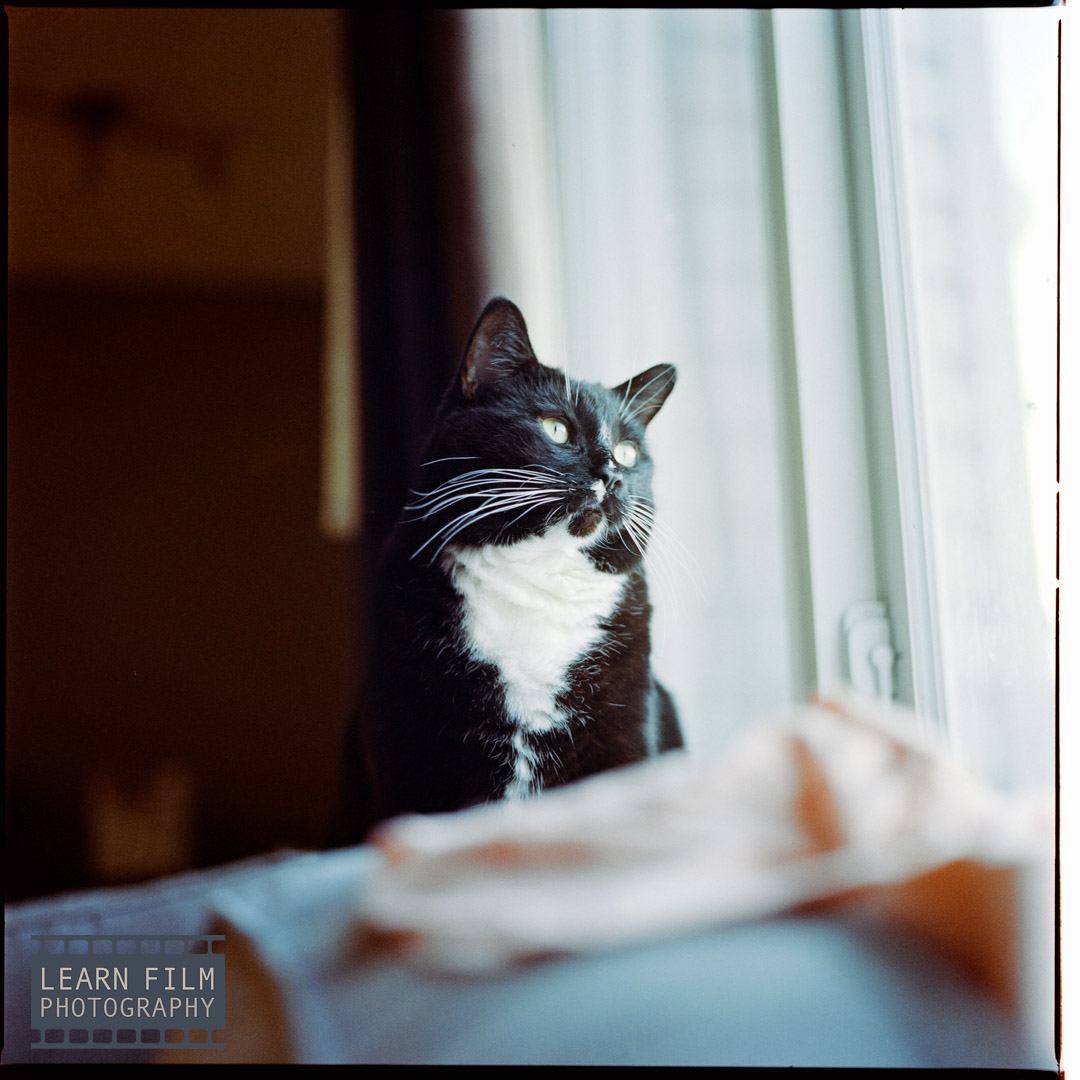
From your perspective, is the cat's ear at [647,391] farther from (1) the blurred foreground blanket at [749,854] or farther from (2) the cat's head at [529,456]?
(1) the blurred foreground blanket at [749,854]

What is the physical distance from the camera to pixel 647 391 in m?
0.68

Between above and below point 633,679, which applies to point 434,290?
above

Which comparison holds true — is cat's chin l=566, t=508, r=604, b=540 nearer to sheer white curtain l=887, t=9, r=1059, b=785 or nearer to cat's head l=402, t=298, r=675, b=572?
cat's head l=402, t=298, r=675, b=572

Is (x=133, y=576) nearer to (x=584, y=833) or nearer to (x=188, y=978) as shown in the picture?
(x=188, y=978)

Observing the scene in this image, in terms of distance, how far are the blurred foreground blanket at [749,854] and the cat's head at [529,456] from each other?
208 mm

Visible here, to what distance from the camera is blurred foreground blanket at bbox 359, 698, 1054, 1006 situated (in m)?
0.63

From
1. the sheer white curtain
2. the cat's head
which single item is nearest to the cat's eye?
the cat's head

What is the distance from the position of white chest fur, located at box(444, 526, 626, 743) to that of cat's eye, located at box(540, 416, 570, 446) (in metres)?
0.09

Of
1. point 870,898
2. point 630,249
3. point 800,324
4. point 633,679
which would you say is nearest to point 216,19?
point 630,249

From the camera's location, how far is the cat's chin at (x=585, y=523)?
25.6 inches

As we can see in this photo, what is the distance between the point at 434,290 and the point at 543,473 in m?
0.19

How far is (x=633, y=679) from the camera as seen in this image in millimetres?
669

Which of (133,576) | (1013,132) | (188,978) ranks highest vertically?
(1013,132)

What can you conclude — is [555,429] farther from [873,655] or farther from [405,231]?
[873,655]
